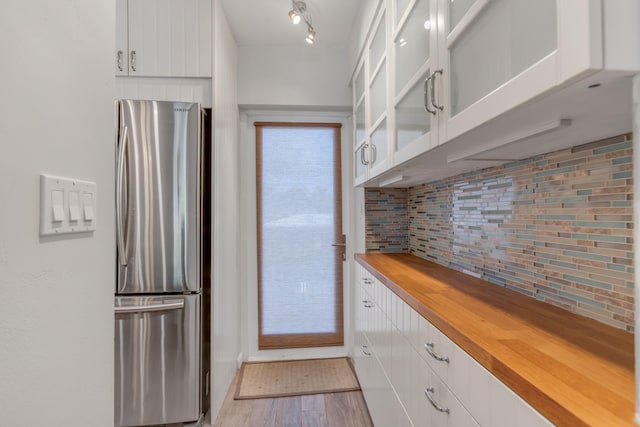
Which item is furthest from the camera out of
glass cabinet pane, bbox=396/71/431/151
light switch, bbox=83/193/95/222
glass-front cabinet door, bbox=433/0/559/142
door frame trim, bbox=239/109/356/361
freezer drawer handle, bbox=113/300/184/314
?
door frame trim, bbox=239/109/356/361

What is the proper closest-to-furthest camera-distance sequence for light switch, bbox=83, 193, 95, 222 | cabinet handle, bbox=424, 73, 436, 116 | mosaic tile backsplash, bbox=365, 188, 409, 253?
1. light switch, bbox=83, 193, 95, 222
2. cabinet handle, bbox=424, 73, 436, 116
3. mosaic tile backsplash, bbox=365, 188, 409, 253

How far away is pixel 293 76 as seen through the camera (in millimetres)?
2479

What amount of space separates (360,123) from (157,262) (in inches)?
62.3

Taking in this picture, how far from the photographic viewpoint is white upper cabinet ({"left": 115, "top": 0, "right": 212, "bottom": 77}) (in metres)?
1.79

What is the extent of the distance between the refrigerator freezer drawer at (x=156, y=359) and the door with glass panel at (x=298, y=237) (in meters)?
0.91

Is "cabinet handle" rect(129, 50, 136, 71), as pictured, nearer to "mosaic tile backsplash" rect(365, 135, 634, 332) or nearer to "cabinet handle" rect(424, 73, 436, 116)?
"cabinet handle" rect(424, 73, 436, 116)

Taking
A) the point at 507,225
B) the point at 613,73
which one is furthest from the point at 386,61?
the point at 613,73

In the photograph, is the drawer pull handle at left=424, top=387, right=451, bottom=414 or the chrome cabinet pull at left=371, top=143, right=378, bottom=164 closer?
the drawer pull handle at left=424, top=387, right=451, bottom=414

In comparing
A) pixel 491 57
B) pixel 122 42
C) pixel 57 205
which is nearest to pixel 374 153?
pixel 491 57

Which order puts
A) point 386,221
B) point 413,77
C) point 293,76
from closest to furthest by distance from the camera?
1. point 413,77
2. point 386,221
3. point 293,76

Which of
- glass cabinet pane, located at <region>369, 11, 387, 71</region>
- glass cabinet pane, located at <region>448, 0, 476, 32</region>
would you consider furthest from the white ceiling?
glass cabinet pane, located at <region>448, 0, 476, 32</region>

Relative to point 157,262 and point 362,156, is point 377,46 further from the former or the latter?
point 157,262

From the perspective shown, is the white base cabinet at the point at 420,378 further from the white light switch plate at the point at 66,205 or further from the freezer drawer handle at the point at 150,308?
the freezer drawer handle at the point at 150,308

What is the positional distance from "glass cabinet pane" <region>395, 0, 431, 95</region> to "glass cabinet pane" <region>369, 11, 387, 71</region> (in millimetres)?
261
